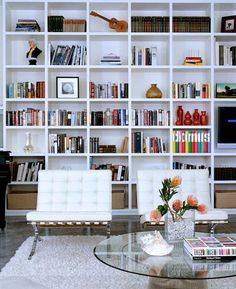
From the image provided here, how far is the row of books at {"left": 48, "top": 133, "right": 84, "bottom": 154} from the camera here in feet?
20.1

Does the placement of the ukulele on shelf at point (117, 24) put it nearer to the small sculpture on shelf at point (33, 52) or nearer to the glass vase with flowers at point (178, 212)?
the small sculpture on shelf at point (33, 52)

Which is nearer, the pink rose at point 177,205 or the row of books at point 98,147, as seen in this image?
the pink rose at point 177,205

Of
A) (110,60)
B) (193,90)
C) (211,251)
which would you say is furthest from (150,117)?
(211,251)

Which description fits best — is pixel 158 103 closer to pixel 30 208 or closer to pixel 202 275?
pixel 30 208

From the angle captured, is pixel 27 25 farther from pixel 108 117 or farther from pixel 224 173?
pixel 224 173

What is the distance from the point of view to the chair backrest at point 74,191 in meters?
4.54

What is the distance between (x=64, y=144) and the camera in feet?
20.1

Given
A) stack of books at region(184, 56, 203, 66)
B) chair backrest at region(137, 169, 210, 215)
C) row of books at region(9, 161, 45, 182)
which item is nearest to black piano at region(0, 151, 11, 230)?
row of books at region(9, 161, 45, 182)

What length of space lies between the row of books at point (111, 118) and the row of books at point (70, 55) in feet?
2.43

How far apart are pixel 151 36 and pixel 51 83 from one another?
1555 millimetres

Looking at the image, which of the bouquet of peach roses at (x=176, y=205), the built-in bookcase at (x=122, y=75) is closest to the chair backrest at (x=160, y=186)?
the built-in bookcase at (x=122, y=75)

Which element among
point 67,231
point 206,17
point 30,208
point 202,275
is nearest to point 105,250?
point 202,275

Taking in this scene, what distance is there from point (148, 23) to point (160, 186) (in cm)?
259

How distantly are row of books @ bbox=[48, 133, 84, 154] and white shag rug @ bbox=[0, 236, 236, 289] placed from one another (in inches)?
74.1
